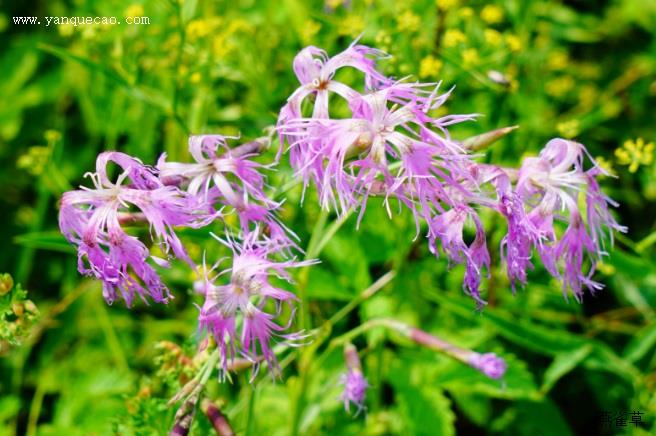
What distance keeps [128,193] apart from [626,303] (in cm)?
177

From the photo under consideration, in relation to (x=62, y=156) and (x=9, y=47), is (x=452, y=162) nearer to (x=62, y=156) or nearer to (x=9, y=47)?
(x=62, y=156)

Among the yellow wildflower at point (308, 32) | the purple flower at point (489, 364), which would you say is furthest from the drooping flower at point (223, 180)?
the yellow wildflower at point (308, 32)

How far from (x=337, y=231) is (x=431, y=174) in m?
0.85

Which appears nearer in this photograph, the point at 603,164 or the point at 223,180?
the point at 223,180

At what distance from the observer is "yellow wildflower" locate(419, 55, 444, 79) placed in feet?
6.52

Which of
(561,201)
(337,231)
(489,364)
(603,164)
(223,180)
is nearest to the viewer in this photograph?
(223,180)

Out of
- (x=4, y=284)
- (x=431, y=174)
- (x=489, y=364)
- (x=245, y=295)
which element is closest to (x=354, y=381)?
(x=489, y=364)

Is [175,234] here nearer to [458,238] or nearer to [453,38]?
[458,238]

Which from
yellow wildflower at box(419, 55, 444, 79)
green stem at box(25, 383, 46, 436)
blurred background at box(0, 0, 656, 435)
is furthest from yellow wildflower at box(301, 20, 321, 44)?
green stem at box(25, 383, 46, 436)

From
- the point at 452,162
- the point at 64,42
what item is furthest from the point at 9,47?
the point at 452,162

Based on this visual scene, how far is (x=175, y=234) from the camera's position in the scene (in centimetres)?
128

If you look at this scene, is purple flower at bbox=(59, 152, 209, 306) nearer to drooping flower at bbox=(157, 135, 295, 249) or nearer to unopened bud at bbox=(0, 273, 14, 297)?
drooping flower at bbox=(157, 135, 295, 249)

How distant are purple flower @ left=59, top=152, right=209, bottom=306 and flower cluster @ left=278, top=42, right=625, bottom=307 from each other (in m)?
0.21

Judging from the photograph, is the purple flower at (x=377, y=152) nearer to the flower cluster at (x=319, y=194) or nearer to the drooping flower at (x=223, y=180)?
the flower cluster at (x=319, y=194)
